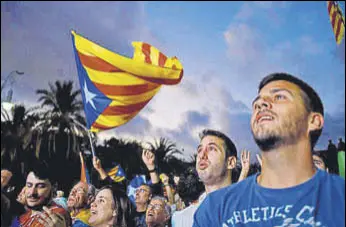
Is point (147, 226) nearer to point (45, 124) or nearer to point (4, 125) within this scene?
point (4, 125)

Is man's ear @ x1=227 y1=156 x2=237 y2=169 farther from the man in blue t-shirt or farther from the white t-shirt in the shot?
the man in blue t-shirt

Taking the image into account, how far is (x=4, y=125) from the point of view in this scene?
20078mm

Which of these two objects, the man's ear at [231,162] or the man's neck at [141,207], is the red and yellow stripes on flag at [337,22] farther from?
the man's ear at [231,162]

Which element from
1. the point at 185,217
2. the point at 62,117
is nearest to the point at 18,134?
the point at 62,117

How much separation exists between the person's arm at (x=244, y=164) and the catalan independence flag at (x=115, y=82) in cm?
262

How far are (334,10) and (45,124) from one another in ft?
74.5

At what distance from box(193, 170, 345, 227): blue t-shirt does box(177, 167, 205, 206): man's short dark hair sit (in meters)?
1.30

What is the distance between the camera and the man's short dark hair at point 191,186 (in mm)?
3000

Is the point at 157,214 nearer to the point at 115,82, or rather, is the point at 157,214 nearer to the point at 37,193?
the point at 37,193

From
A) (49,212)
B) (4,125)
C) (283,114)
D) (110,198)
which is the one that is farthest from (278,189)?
(4,125)

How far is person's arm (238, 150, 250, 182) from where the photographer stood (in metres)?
2.49

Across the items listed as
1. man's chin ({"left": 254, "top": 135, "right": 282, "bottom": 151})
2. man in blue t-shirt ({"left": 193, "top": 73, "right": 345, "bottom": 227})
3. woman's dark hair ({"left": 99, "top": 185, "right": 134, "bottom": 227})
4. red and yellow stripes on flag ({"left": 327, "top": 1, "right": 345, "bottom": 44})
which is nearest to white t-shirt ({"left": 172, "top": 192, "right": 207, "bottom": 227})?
woman's dark hair ({"left": 99, "top": 185, "right": 134, "bottom": 227})

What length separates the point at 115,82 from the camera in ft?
16.8

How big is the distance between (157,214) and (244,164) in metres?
1.26
